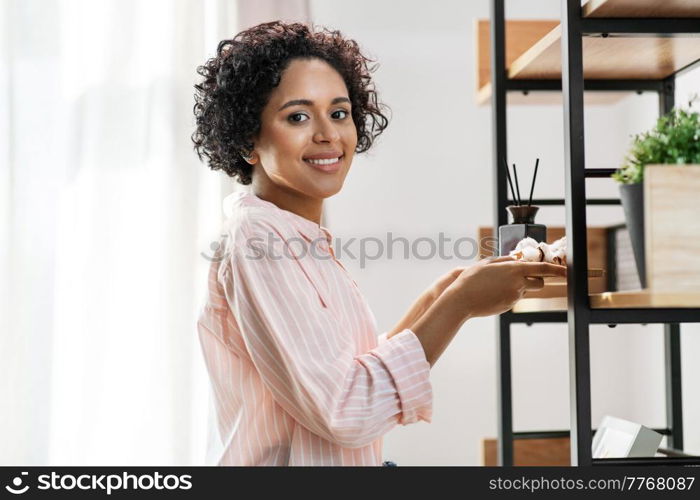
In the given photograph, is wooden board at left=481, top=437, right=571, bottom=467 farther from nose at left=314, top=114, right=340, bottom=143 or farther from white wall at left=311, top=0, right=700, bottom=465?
nose at left=314, top=114, right=340, bottom=143

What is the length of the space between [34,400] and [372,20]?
1420mm

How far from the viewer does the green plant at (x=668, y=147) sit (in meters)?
0.87

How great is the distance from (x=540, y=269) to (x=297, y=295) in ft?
1.04

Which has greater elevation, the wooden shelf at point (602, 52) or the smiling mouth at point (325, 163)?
the wooden shelf at point (602, 52)

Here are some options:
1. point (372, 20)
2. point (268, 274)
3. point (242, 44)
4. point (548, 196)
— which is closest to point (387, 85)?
point (372, 20)

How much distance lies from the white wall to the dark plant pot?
4.86ft

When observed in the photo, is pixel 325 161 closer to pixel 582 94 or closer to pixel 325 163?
pixel 325 163

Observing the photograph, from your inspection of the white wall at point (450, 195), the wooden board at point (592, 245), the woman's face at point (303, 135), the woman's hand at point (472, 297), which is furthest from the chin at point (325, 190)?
the white wall at point (450, 195)

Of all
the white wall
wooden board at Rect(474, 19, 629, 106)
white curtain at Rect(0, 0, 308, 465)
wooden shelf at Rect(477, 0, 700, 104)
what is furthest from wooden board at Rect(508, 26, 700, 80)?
white curtain at Rect(0, 0, 308, 465)

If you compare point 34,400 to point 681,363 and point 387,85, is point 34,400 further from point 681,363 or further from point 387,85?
point 681,363

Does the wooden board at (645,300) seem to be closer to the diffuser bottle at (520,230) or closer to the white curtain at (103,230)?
the diffuser bottle at (520,230)

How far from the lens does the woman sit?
3.28 feet

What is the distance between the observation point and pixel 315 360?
991 mm

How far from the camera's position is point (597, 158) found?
2428 mm
